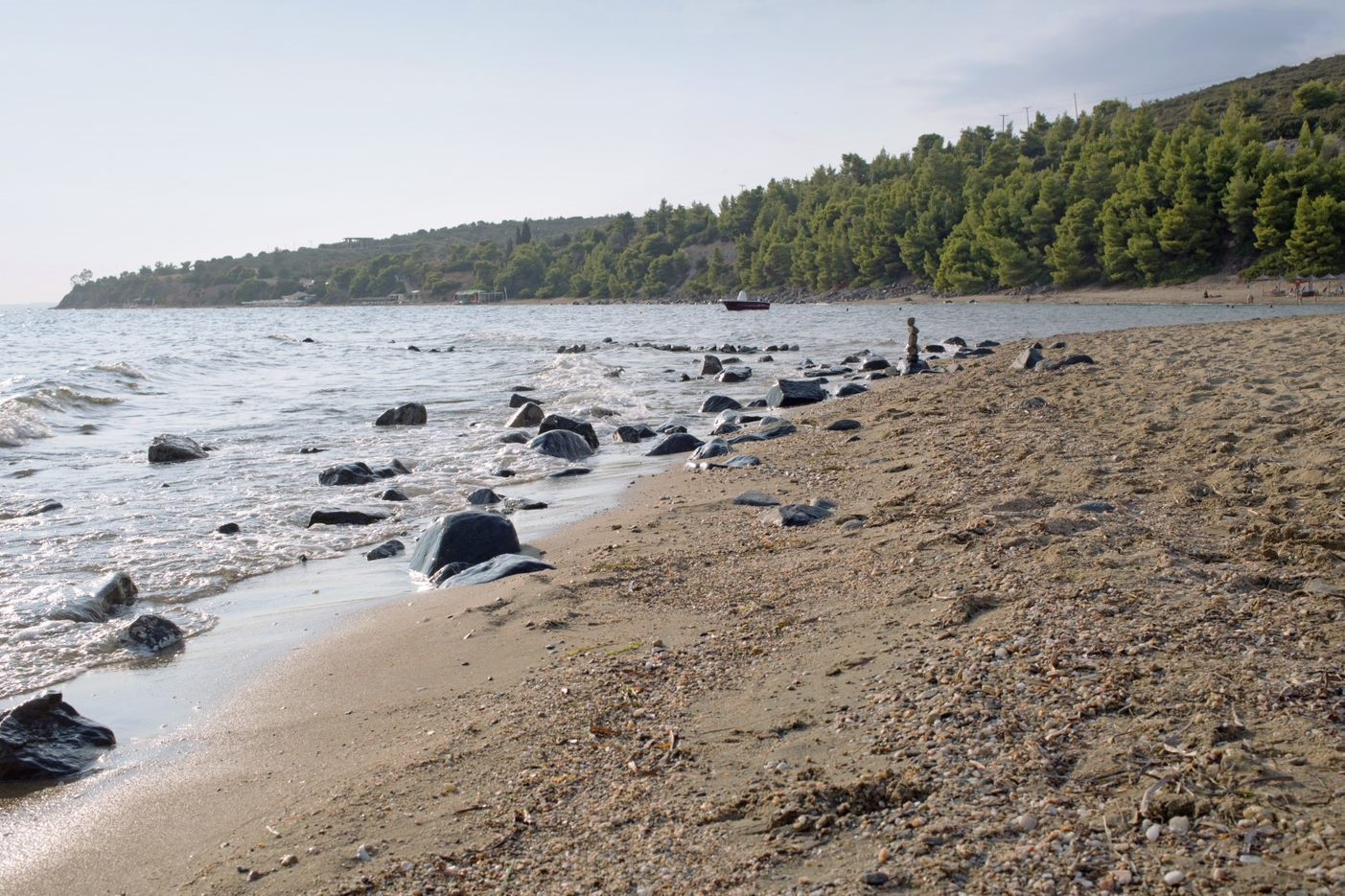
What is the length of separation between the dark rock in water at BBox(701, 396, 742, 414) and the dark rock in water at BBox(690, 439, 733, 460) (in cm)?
501

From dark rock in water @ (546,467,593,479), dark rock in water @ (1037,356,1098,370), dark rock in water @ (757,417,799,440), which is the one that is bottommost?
dark rock in water @ (546,467,593,479)

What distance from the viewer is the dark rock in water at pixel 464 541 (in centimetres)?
615

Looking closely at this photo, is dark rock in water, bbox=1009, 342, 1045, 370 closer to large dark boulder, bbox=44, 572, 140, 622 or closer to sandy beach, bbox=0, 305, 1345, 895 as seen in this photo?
sandy beach, bbox=0, 305, 1345, 895

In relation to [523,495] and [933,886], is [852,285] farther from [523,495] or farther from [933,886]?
[933,886]

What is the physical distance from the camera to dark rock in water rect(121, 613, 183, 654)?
4.87 m

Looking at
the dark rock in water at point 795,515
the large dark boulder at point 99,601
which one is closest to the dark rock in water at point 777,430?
the dark rock in water at point 795,515

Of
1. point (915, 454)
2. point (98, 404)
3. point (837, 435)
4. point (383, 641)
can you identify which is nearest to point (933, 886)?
point (383, 641)

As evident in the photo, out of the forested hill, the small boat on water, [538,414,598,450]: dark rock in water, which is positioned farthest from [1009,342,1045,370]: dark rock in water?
the small boat on water

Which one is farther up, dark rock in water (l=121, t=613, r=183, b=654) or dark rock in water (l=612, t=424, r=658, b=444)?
dark rock in water (l=121, t=613, r=183, b=654)

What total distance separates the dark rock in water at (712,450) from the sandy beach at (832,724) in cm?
355

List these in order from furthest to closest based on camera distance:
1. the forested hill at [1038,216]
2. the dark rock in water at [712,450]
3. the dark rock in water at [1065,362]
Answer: the forested hill at [1038,216] → the dark rock in water at [1065,362] → the dark rock in water at [712,450]

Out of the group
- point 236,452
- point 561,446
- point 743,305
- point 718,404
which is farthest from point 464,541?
point 743,305

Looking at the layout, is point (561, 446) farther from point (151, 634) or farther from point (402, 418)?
point (151, 634)

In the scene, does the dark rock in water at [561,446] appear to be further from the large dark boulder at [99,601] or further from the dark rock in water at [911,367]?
the dark rock in water at [911,367]
